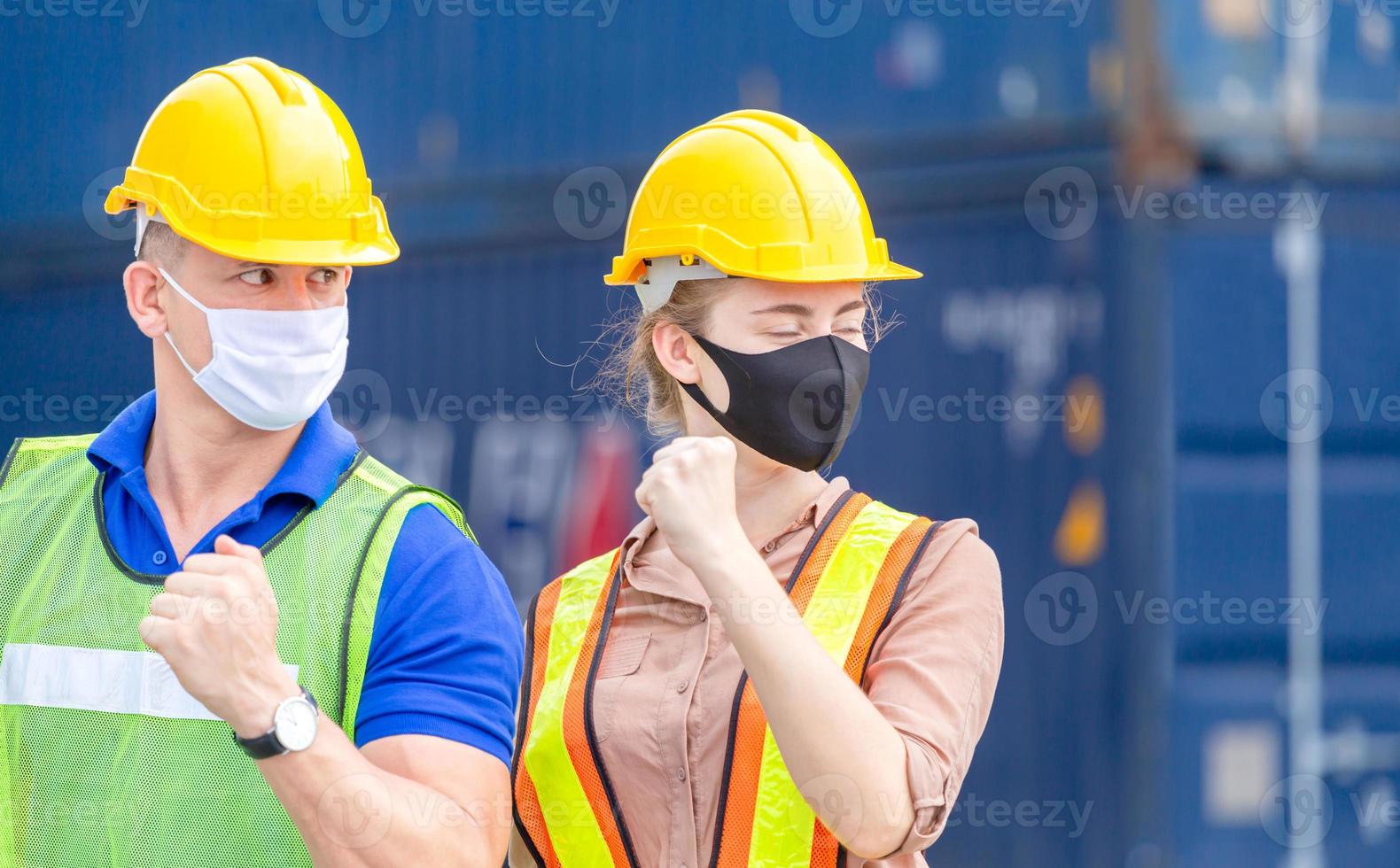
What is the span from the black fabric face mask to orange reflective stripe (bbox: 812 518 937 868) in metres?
0.17

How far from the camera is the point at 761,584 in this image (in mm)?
2084

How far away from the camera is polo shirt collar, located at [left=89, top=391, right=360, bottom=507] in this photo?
2191mm

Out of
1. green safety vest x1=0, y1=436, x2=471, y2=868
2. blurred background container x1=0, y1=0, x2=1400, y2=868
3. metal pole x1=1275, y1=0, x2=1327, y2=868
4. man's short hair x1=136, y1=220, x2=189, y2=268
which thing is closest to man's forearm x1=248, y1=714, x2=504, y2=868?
green safety vest x1=0, y1=436, x2=471, y2=868

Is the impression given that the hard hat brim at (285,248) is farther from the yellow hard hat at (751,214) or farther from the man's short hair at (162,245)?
the yellow hard hat at (751,214)

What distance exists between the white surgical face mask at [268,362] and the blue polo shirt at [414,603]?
6cm

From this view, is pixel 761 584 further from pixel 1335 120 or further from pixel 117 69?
pixel 117 69

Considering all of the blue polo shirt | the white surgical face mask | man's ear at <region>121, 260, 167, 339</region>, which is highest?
man's ear at <region>121, 260, 167, 339</region>

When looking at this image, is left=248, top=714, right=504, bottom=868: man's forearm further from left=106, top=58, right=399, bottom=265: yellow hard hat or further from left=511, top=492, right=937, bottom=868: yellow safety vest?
left=106, top=58, right=399, bottom=265: yellow hard hat

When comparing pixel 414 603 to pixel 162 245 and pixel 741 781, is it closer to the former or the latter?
pixel 741 781

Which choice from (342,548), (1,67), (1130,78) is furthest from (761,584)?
(1,67)

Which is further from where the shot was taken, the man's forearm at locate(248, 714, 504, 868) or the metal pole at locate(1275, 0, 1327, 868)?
the metal pole at locate(1275, 0, 1327, 868)

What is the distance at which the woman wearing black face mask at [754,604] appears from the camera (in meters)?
2.08

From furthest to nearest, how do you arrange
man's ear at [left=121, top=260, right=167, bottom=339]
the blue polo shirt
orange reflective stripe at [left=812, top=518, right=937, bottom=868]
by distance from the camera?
man's ear at [left=121, top=260, right=167, bottom=339]
orange reflective stripe at [left=812, top=518, right=937, bottom=868]
the blue polo shirt

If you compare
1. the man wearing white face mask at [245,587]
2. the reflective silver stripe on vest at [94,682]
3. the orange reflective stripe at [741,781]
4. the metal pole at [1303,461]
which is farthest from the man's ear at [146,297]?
the metal pole at [1303,461]
